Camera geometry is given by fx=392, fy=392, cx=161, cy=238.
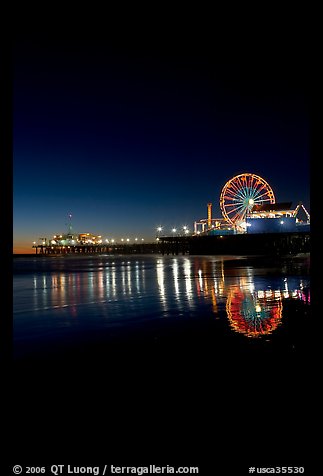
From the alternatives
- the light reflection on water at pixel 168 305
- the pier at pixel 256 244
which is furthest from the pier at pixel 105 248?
the light reflection on water at pixel 168 305

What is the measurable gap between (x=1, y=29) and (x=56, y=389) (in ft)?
16.0

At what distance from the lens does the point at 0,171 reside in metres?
3.82

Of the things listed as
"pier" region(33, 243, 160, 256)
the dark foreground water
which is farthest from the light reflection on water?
"pier" region(33, 243, 160, 256)

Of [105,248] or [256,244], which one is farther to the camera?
[105,248]

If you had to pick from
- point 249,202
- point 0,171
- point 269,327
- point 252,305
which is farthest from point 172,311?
point 249,202

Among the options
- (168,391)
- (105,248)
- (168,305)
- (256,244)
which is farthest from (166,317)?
(105,248)

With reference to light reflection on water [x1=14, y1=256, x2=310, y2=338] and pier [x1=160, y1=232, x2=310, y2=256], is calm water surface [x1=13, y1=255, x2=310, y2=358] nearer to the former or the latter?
light reflection on water [x1=14, y1=256, x2=310, y2=338]

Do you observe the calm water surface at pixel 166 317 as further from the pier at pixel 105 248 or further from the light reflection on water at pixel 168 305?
the pier at pixel 105 248

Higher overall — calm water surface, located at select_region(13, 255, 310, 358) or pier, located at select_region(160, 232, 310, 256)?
pier, located at select_region(160, 232, 310, 256)

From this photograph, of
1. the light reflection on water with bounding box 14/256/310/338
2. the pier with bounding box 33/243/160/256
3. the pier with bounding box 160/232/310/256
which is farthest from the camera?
the pier with bounding box 33/243/160/256

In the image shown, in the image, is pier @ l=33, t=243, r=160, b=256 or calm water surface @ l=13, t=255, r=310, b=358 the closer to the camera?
calm water surface @ l=13, t=255, r=310, b=358

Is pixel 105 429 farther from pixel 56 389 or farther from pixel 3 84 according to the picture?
pixel 3 84

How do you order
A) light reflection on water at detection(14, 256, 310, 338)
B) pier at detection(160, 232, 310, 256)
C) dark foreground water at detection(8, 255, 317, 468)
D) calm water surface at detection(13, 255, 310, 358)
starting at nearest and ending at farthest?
dark foreground water at detection(8, 255, 317, 468) < calm water surface at detection(13, 255, 310, 358) < light reflection on water at detection(14, 256, 310, 338) < pier at detection(160, 232, 310, 256)

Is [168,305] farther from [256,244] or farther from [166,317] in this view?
[256,244]
